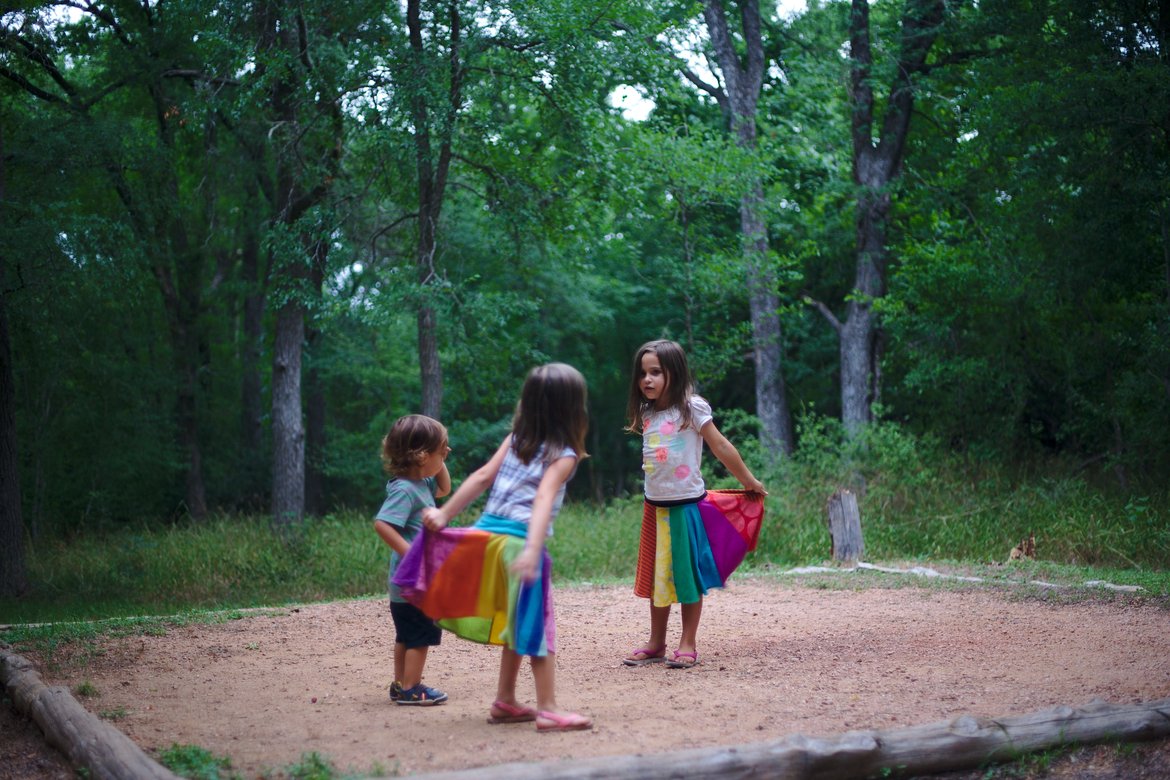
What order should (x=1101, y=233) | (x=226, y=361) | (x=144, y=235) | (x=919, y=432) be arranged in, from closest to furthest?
(x=1101, y=233)
(x=144, y=235)
(x=919, y=432)
(x=226, y=361)

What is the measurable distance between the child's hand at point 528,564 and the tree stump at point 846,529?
778cm

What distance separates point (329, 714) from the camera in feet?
A: 17.0

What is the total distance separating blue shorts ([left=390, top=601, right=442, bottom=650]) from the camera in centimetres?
520

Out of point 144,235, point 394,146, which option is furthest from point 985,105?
point 144,235

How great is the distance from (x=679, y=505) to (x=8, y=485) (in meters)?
9.08

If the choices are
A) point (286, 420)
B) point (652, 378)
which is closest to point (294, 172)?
point (286, 420)

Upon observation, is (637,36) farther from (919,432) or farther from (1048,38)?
(919,432)

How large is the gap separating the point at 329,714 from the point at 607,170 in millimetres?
11560

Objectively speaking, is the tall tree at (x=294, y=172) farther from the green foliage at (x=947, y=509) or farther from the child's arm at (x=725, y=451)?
the child's arm at (x=725, y=451)

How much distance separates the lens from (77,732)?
476 cm

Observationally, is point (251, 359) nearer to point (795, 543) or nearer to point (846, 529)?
point (795, 543)

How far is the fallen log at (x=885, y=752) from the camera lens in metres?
3.75

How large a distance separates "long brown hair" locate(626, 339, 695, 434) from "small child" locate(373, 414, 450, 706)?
1.25m

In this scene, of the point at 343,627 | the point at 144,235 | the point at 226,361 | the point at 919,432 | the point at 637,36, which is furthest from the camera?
the point at 226,361
